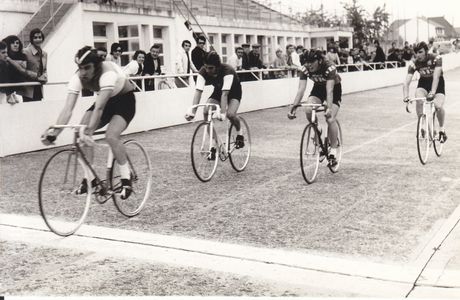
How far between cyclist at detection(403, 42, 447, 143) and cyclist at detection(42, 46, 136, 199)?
17.4 ft

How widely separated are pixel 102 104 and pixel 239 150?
4.38m

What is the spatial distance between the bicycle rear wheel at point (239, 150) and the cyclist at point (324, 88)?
1.20 metres

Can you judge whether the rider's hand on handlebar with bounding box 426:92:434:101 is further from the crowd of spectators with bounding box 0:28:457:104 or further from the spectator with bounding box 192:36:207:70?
the spectator with bounding box 192:36:207:70

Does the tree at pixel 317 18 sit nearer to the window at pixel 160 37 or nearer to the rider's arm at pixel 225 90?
the window at pixel 160 37

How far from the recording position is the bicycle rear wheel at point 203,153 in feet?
30.0

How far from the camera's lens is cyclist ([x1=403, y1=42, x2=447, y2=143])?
10.6 metres

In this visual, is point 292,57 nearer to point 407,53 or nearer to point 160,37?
point 160,37

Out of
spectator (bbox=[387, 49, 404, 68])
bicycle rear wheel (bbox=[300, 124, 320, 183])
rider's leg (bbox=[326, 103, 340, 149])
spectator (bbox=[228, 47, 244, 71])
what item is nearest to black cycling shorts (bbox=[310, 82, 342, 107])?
rider's leg (bbox=[326, 103, 340, 149])

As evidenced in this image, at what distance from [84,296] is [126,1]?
19.9m

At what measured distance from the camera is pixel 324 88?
9.70 metres

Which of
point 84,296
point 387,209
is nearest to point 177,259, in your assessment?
point 84,296

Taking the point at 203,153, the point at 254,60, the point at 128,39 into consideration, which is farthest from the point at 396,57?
the point at 203,153

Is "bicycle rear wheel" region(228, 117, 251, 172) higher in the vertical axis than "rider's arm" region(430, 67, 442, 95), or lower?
lower

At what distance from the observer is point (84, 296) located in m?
4.70
